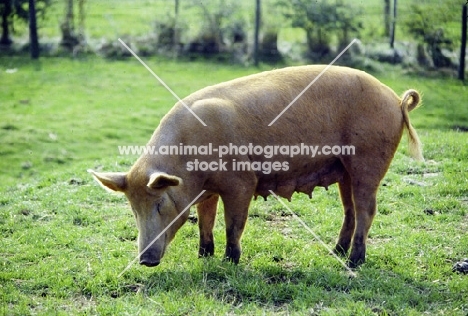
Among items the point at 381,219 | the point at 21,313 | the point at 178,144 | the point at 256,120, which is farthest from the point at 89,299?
the point at 381,219

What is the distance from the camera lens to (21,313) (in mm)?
5977

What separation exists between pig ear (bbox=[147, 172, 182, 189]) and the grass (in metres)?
0.92

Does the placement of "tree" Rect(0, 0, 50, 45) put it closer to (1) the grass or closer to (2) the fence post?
(1) the grass

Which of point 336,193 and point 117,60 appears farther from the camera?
point 117,60

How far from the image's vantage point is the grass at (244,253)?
610cm

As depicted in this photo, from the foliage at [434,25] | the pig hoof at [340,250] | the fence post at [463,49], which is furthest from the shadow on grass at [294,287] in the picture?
the foliage at [434,25]

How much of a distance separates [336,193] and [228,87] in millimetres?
2814

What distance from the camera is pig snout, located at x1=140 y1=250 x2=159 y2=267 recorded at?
21.1 feet

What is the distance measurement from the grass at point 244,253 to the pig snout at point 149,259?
0.21 m

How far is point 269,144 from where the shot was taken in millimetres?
7020

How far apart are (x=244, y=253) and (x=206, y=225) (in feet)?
1.66

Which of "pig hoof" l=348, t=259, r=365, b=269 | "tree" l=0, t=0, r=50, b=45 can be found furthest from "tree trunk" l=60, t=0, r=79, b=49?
"pig hoof" l=348, t=259, r=365, b=269

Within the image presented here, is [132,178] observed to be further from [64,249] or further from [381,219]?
[381,219]

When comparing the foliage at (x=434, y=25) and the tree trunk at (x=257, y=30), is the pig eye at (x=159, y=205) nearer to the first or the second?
the tree trunk at (x=257, y=30)
